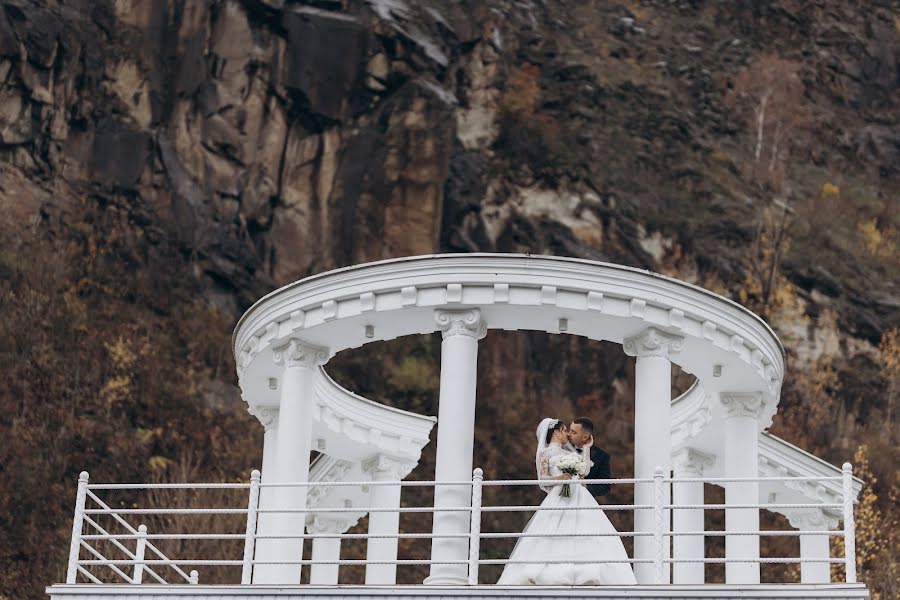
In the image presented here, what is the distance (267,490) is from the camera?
83.0 ft

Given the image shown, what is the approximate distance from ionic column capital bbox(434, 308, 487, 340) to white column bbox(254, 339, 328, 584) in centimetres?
241

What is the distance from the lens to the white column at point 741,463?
24.9 meters

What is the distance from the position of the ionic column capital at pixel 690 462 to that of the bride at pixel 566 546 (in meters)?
7.77

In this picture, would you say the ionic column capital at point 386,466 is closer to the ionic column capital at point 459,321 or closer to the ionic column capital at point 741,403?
the ionic column capital at point 741,403

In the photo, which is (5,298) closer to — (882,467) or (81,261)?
(81,261)

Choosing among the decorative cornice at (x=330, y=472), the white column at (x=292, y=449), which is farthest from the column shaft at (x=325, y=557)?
the white column at (x=292, y=449)

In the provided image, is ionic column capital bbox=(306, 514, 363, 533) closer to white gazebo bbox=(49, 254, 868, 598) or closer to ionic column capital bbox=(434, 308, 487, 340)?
white gazebo bbox=(49, 254, 868, 598)

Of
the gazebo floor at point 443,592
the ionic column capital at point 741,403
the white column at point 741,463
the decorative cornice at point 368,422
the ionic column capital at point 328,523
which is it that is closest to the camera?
the gazebo floor at point 443,592

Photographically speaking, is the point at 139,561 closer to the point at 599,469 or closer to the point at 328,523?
the point at 599,469

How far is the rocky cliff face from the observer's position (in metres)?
62.0

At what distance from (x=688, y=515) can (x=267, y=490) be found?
23.1ft

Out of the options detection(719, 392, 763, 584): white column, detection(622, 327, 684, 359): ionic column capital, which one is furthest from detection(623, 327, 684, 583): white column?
detection(719, 392, 763, 584): white column

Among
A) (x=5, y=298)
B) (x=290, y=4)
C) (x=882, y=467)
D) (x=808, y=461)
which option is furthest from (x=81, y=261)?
(x=808, y=461)

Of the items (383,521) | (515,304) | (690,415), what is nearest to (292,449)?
(515,304)
